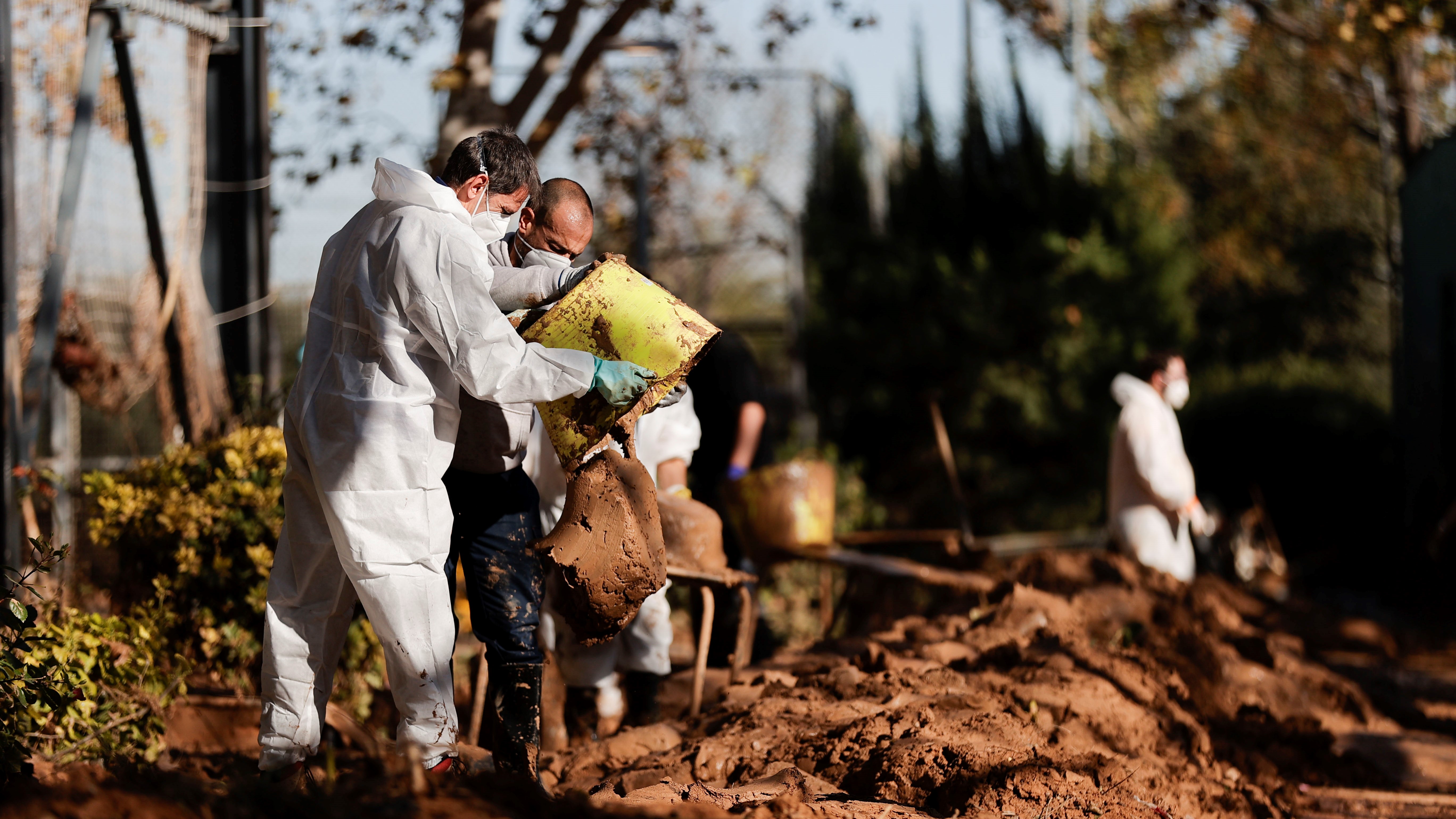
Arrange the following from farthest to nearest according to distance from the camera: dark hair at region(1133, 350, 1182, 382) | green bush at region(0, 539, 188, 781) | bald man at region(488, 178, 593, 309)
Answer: dark hair at region(1133, 350, 1182, 382) < bald man at region(488, 178, 593, 309) < green bush at region(0, 539, 188, 781)

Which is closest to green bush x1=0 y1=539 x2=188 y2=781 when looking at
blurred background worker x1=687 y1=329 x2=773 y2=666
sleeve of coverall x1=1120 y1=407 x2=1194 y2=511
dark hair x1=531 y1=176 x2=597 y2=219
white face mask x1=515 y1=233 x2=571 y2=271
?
white face mask x1=515 y1=233 x2=571 y2=271

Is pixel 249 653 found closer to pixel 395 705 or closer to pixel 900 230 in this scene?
pixel 395 705

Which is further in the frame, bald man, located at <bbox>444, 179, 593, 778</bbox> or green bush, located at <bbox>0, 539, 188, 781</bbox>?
bald man, located at <bbox>444, 179, 593, 778</bbox>

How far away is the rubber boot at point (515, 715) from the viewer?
→ 3.49 m

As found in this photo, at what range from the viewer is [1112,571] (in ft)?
22.7

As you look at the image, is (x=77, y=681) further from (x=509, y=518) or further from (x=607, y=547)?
(x=607, y=547)

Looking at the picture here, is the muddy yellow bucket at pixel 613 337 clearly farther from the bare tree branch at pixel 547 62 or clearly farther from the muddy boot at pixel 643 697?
the bare tree branch at pixel 547 62

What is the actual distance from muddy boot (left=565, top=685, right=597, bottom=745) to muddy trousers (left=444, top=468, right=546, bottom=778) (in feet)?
3.35

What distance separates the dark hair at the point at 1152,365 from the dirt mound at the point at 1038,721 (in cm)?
122

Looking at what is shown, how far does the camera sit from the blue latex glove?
328 centimetres

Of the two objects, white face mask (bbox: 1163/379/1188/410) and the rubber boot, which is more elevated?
white face mask (bbox: 1163/379/1188/410)

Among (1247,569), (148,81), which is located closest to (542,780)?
(148,81)

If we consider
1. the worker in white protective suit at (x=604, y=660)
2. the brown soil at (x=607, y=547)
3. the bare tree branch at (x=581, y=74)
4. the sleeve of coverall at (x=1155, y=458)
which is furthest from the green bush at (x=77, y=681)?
the sleeve of coverall at (x=1155, y=458)

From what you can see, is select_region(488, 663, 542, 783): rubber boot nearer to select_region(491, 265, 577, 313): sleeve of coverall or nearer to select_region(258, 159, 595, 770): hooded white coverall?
select_region(258, 159, 595, 770): hooded white coverall
